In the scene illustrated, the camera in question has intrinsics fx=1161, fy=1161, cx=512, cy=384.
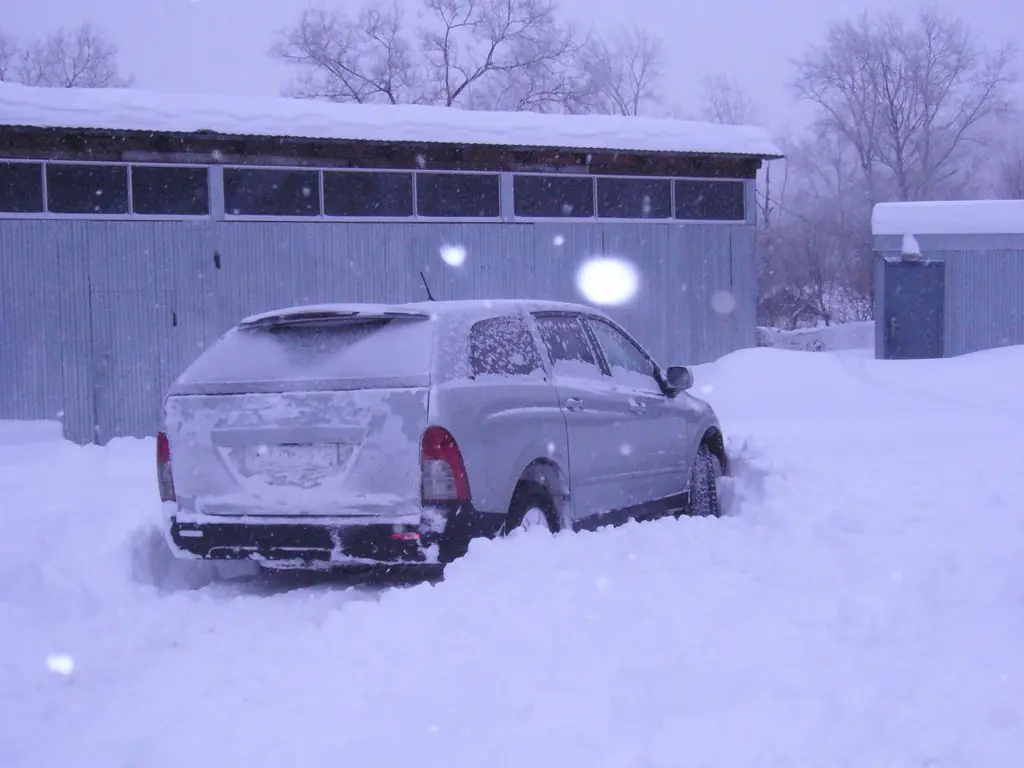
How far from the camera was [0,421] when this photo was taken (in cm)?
1566

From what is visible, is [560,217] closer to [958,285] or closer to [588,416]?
[958,285]

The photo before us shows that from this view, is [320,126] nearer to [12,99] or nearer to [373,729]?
[12,99]

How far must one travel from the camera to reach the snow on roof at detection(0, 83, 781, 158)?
608 inches

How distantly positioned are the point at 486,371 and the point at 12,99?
1192 cm

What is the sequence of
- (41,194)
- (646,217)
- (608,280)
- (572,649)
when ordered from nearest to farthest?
(572,649) → (41,194) → (608,280) → (646,217)

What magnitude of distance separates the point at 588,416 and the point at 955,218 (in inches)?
677

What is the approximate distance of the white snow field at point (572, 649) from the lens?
365cm

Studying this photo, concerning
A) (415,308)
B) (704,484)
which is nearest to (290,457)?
(415,308)

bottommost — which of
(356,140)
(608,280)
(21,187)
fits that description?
(608,280)

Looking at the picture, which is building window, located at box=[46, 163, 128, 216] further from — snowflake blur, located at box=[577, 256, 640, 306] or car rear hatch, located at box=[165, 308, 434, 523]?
car rear hatch, located at box=[165, 308, 434, 523]

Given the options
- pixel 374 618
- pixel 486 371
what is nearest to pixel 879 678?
pixel 374 618

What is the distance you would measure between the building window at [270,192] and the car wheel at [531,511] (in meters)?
11.7

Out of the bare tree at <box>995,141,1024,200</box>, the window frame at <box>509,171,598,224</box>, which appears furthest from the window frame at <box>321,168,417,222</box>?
the bare tree at <box>995,141,1024,200</box>

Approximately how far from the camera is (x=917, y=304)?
21.5 meters
